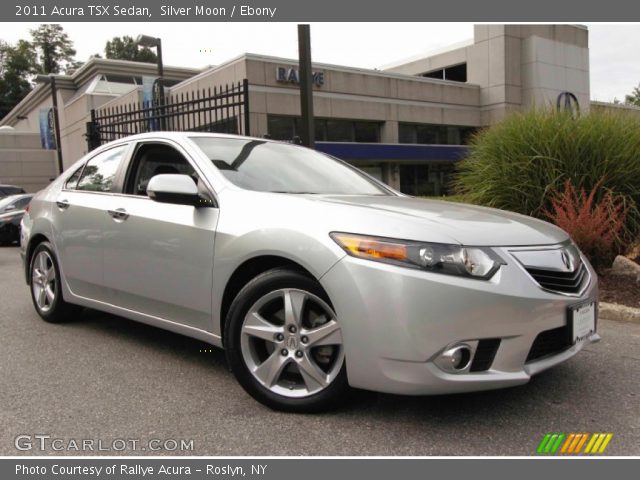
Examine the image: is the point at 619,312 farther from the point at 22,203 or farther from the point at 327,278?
the point at 22,203

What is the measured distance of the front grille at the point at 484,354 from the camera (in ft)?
8.65

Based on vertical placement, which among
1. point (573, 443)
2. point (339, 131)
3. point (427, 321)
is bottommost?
point (573, 443)

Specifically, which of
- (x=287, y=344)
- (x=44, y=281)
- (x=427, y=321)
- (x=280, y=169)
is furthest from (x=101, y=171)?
(x=427, y=321)

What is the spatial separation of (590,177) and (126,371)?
20.1ft

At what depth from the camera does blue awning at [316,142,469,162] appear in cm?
2731

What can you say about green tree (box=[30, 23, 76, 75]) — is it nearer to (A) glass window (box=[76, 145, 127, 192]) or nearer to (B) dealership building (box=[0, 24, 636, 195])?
(B) dealership building (box=[0, 24, 636, 195])

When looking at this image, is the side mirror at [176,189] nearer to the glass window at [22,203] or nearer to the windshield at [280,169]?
the windshield at [280,169]

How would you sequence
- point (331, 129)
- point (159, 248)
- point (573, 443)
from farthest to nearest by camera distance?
point (331, 129), point (159, 248), point (573, 443)

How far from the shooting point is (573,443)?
2682 millimetres

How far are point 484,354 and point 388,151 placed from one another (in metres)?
27.8

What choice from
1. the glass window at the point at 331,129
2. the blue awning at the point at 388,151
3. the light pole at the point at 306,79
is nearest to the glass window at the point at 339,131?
the glass window at the point at 331,129

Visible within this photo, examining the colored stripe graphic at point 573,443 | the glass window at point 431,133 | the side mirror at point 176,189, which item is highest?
the glass window at point 431,133

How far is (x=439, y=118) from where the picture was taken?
3212cm

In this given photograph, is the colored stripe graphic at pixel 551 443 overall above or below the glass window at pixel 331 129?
below
